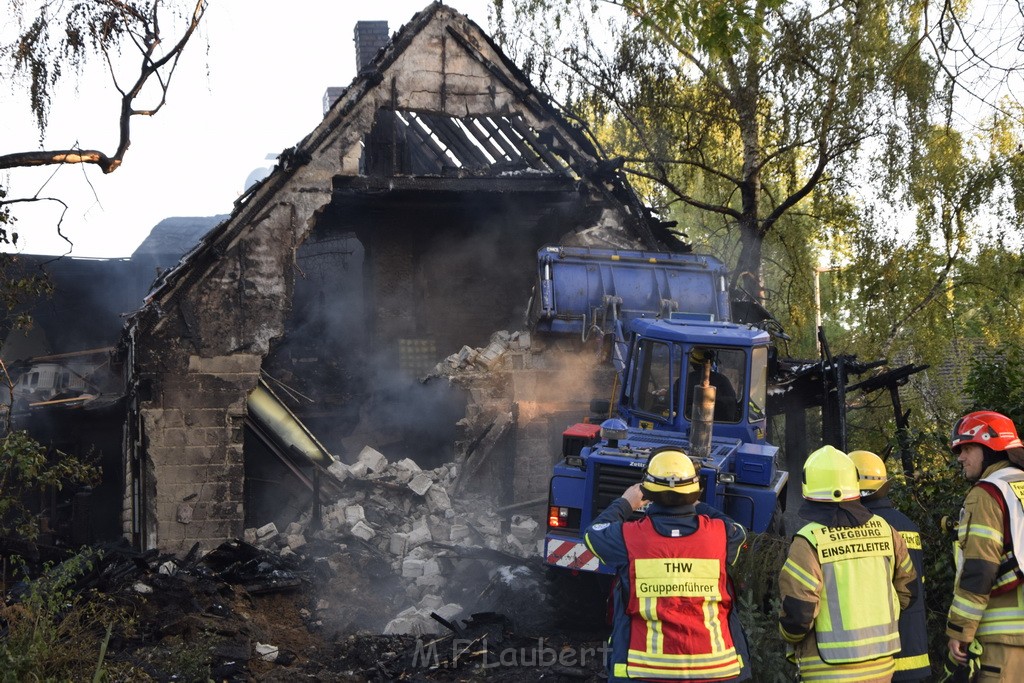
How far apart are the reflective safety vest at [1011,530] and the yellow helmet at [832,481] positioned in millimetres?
697

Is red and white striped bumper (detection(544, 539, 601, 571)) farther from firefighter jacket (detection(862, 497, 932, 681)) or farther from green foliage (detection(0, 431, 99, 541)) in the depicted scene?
green foliage (detection(0, 431, 99, 541))

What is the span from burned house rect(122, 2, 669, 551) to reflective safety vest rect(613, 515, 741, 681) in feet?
27.7

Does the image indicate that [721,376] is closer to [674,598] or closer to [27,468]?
[674,598]

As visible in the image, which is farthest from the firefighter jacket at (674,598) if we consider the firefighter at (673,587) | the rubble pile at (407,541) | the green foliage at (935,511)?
the rubble pile at (407,541)

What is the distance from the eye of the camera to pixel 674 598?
439cm

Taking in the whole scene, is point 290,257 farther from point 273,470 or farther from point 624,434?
point 624,434

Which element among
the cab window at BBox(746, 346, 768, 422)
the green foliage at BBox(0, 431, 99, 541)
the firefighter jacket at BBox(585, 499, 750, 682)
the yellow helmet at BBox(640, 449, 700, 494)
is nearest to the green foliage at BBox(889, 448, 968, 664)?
the cab window at BBox(746, 346, 768, 422)

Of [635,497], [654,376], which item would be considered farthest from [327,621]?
[635,497]

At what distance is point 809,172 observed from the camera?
17625 mm

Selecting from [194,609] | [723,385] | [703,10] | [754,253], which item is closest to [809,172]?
[754,253]

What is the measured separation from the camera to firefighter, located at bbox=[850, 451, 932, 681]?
4734 mm

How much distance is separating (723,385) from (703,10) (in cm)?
340

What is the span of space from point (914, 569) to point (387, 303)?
560 inches

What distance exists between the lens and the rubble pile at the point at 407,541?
10.4 metres
